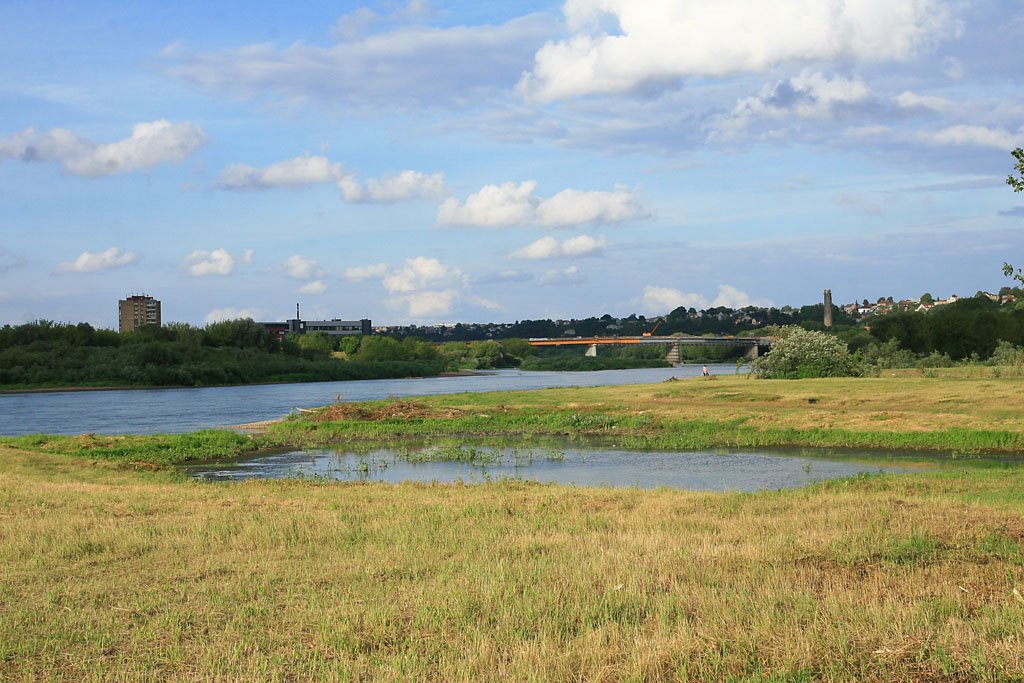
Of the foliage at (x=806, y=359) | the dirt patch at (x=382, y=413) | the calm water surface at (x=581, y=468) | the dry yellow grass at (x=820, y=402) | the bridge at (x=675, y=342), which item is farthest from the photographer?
the bridge at (x=675, y=342)

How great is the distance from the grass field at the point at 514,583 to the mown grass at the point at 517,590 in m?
0.03

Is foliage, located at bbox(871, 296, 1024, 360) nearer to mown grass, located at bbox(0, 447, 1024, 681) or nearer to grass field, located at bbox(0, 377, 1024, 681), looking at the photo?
grass field, located at bbox(0, 377, 1024, 681)

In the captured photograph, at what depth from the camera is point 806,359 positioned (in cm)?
5325

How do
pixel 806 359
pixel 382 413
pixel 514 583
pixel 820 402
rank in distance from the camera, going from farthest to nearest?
1. pixel 806 359
2. pixel 382 413
3. pixel 820 402
4. pixel 514 583

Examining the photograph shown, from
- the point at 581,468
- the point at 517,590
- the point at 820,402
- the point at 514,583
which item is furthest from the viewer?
the point at 820,402

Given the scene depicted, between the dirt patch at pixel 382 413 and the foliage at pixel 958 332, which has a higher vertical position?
the foliage at pixel 958 332

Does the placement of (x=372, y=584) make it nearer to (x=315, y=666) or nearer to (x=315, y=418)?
(x=315, y=666)

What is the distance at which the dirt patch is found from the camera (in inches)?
1582

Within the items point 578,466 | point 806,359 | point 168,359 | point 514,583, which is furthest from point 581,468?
point 168,359

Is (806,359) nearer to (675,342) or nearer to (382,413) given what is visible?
(382,413)

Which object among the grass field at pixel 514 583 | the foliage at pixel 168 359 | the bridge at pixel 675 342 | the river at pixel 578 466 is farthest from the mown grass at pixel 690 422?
the bridge at pixel 675 342

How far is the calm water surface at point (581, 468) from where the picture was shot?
22.3m

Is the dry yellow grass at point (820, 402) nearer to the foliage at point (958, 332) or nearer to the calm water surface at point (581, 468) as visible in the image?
the calm water surface at point (581, 468)

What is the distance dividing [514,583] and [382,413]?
32.4m
